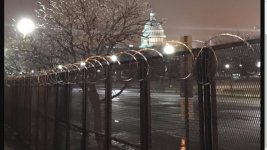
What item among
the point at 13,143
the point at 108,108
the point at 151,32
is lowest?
the point at 13,143

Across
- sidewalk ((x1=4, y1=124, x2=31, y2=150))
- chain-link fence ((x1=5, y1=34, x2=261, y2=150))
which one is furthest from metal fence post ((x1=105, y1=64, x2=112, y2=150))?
sidewalk ((x1=4, y1=124, x2=31, y2=150))

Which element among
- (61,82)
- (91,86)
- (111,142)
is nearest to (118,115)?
(111,142)

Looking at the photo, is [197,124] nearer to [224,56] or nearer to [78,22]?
[224,56]

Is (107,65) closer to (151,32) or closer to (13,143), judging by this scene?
(151,32)

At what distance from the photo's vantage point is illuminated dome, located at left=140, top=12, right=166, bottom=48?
25.3ft

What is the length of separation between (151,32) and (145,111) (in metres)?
5.59

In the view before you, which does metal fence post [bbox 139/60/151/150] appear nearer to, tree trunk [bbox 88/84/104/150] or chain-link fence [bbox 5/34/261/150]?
chain-link fence [bbox 5/34/261/150]

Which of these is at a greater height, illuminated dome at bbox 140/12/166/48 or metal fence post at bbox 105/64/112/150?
illuminated dome at bbox 140/12/166/48

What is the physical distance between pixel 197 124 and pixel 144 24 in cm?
602

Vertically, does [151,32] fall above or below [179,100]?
above

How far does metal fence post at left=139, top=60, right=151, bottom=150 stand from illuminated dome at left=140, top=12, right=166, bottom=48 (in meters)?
4.92

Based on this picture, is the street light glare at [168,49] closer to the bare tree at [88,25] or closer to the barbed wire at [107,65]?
the barbed wire at [107,65]

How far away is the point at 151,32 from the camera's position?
8078mm

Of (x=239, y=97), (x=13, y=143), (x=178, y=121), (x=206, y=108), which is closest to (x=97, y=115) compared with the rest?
(x=178, y=121)
